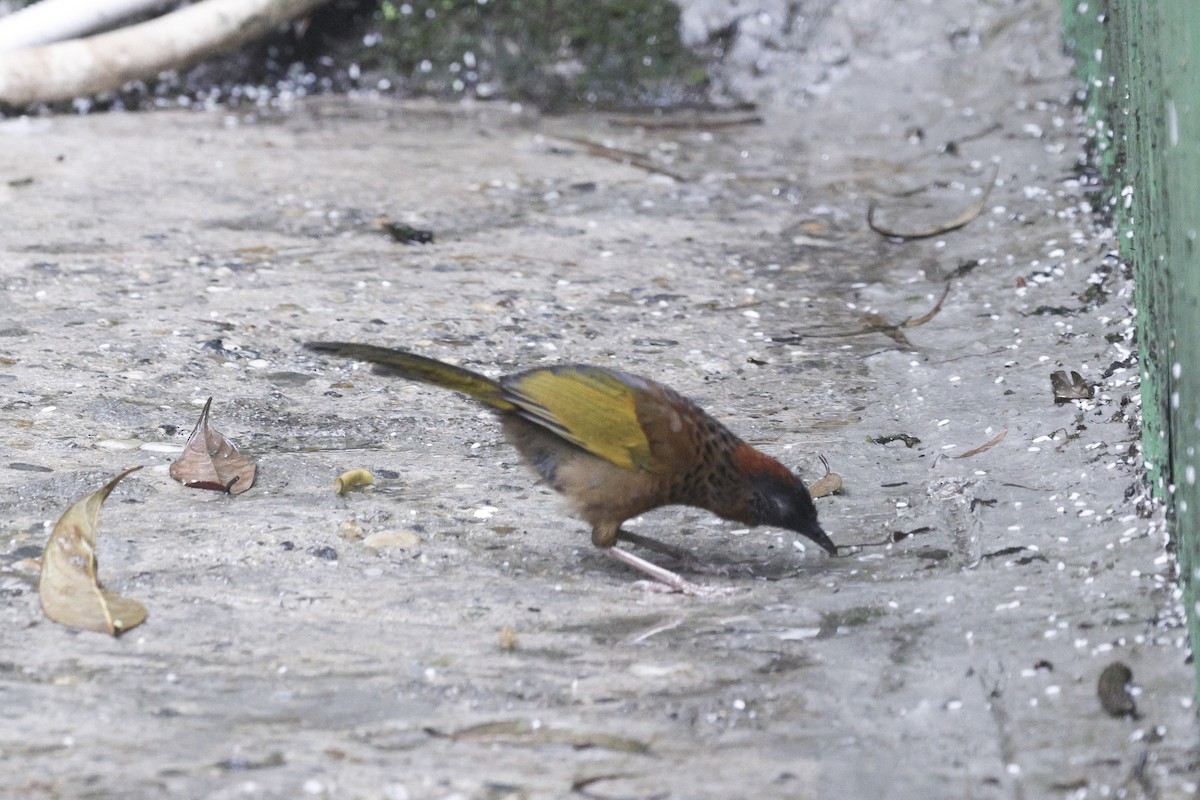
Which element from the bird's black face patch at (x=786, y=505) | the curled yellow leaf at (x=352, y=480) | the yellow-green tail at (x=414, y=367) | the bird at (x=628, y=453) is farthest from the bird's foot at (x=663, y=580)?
the curled yellow leaf at (x=352, y=480)

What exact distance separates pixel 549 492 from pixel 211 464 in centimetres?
88

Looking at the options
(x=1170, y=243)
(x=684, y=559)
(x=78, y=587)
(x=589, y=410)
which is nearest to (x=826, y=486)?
(x=684, y=559)

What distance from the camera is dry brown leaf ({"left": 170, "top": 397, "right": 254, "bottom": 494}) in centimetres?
362

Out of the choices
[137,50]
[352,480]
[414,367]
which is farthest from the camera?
[137,50]

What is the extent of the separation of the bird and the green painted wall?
2.63 feet

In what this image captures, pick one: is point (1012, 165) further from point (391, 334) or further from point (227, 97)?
point (227, 97)

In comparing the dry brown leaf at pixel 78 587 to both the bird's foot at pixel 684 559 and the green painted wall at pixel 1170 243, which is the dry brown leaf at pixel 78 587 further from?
the green painted wall at pixel 1170 243

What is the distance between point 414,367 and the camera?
3.18m

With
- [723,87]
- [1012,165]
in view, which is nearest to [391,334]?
[1012,165]

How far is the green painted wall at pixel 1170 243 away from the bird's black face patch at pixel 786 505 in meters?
0.75

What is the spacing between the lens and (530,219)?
622cm

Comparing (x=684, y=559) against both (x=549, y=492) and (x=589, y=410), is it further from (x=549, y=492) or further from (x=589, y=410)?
(x=549, y=492)

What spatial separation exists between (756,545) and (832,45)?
536cm

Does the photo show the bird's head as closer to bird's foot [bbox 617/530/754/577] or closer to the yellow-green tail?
bird's foot [bbox 617/530/754/577]
